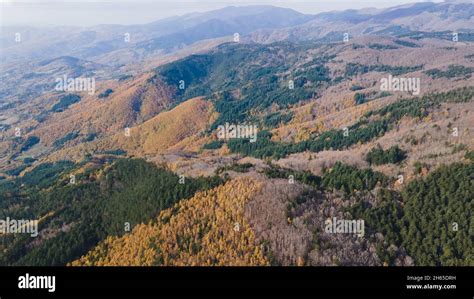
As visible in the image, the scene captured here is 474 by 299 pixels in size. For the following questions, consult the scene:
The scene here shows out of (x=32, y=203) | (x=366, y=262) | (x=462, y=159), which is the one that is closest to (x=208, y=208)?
(x=366, y=262)

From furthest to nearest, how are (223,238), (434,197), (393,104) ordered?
(393,104), (434,197), (223,238)

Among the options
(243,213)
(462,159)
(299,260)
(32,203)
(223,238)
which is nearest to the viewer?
(299,260)

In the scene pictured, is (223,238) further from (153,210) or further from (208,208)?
(153,210)

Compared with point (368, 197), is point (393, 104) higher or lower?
higher

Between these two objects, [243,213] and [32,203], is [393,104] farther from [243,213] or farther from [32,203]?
[32,203]

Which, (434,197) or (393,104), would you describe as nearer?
(434,197)
